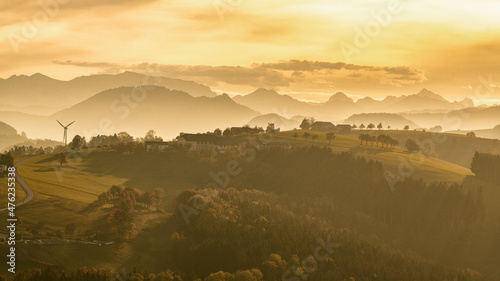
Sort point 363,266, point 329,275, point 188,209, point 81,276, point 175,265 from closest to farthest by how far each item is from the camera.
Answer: point 81,276
point 175,265
point 329,275
point 363,266
point 188,209

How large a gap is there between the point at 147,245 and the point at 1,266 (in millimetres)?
47412

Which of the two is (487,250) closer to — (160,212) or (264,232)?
(264,232)

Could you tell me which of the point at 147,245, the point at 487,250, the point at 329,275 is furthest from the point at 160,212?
the point at 487,250

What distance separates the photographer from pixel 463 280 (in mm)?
155750

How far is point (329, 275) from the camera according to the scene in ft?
467

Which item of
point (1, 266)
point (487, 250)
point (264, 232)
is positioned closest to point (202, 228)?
point (264, 232)

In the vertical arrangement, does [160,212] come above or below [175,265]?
above

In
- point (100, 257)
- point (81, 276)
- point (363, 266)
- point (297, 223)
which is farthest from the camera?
point (297, 223)

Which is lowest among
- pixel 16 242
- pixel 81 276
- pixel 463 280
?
pixel 463 280

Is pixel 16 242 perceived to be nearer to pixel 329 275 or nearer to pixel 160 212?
pixel 160 212

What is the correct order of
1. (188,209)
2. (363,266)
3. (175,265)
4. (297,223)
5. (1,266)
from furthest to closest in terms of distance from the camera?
(297,223)
(188,209)
(363,266)
(175,265)
(1,266)

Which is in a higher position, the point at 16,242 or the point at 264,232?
the point at 16,242

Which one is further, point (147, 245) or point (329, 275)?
point (329, 275)

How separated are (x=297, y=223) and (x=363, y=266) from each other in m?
36.1
